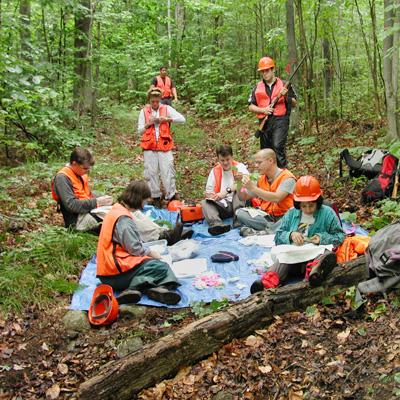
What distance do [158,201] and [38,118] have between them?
306cm

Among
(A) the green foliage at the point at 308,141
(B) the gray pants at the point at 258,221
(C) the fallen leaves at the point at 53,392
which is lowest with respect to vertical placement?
(C) the fallen leaves at the point at 53,392

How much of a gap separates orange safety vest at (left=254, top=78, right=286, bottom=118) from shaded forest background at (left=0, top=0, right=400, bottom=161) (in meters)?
1.71

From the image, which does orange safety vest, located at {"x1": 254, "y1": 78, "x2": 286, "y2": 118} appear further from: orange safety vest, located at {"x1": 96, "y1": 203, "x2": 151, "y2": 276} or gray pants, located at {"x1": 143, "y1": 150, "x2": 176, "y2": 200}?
orange safety vest, located at {"x1": 96, "y1": 203, "x2": 151, "y2": 276}

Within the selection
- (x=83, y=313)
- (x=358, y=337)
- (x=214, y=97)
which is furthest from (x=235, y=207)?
(x=214, y=97)

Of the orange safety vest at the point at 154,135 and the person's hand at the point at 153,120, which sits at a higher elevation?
the person's hand at the point at 153,120

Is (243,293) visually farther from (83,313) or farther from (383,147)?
(383,147)

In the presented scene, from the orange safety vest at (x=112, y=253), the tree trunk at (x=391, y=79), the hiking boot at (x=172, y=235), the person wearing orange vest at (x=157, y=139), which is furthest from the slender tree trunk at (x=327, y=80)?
the orange safety vest at (x=112, y=253)

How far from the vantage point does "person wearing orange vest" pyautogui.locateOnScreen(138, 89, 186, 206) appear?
8023 mm

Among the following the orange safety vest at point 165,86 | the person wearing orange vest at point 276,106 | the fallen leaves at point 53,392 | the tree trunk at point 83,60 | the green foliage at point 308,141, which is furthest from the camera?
the orange safety vest at point 165,86

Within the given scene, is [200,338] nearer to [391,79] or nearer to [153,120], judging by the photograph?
[153,120]

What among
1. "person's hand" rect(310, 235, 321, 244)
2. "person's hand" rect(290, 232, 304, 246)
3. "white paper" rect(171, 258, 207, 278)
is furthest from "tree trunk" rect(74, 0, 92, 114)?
"person's hand" rect(310, 235, 321, 244)

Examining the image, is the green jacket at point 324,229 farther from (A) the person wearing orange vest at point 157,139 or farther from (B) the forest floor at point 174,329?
(A) the person wearing orange vest at point 157,139

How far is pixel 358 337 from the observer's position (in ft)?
11.4

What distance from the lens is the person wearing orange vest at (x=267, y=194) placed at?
20.2ft
